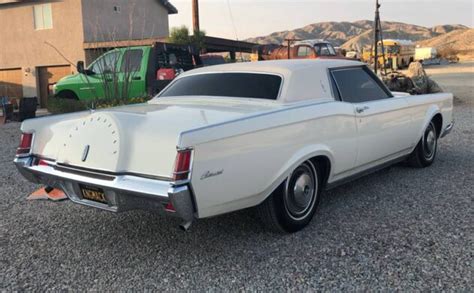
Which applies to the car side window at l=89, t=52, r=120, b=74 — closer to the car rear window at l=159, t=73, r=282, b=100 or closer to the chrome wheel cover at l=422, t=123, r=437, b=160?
the car rear window at l=159, t=73, r=282, b=100

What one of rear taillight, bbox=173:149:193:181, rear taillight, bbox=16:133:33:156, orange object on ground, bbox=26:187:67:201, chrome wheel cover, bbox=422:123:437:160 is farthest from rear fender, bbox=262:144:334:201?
chrome wheel cover, bbox=422:123:437:160

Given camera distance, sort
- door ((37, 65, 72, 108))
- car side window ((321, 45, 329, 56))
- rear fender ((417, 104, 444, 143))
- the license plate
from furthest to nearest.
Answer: car side window ((321, 45, 329, 56)) < door ((37, 65, 72, 108)) < rear fender ((417, 104, 444, 143)) < the license plate

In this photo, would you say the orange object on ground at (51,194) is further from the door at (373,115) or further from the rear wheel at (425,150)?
the rear wheel at (425,150)

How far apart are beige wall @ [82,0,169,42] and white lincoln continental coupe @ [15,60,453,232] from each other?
1522 centimetres

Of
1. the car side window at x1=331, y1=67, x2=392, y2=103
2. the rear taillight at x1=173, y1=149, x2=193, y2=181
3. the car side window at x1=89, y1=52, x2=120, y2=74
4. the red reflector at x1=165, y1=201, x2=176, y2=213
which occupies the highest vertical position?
the car side window at x1=89, y1=52, x2=120, y2=74

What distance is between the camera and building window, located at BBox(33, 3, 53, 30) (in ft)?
70.3

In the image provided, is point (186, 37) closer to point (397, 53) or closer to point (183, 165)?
point (183, 165)

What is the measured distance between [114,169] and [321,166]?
1.86 meters

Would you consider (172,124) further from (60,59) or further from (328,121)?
(60,59)

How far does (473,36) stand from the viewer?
9650 centimetres

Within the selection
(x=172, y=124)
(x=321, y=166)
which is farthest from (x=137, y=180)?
(x=321, y=166)

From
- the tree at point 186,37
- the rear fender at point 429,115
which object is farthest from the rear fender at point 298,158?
the tree at point 186,37

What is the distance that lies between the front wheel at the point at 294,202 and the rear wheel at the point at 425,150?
233cm

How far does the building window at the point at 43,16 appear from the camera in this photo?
21.4 m
